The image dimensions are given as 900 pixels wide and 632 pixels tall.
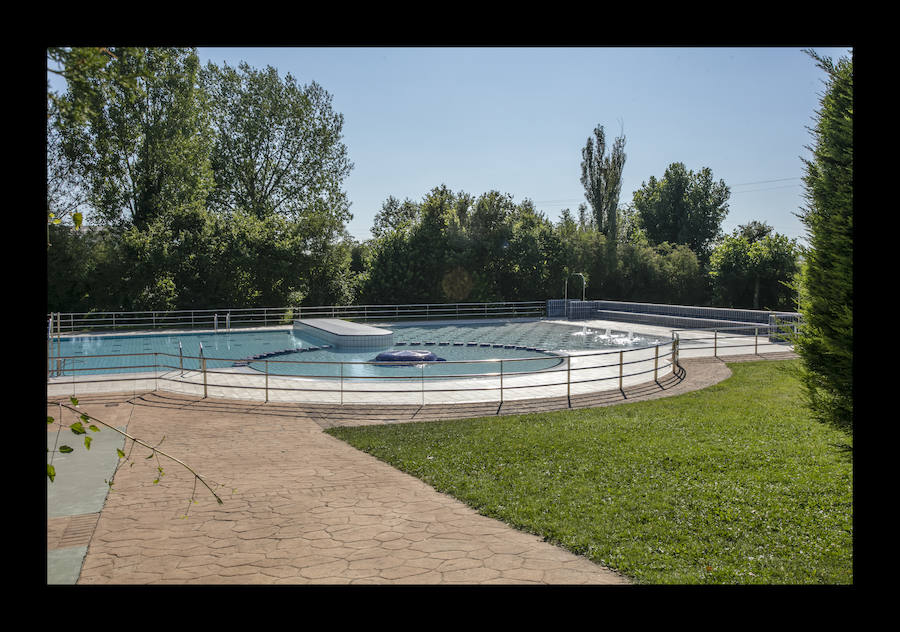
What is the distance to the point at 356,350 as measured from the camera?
20672 millimetres

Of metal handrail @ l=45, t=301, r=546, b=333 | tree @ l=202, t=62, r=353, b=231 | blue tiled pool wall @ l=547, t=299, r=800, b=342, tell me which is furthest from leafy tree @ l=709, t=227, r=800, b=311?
tree @ l=202, t=62, r=353, b=231

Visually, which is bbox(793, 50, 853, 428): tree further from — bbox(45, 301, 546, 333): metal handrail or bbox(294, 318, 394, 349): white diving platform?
bbox(45, 301, 546, 333): metal handrail

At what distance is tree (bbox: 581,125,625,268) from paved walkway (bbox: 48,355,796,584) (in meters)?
32.1

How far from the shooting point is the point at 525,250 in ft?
109

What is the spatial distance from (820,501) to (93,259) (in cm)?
2812

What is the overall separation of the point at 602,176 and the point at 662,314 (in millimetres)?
12996

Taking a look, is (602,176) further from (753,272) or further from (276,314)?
(276,314)

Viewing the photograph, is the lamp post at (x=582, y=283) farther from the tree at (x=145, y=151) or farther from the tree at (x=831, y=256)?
the tree at (x=831, y=256)

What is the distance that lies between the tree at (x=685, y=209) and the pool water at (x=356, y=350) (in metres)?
30.3

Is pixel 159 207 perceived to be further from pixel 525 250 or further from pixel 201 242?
pixel 525 250

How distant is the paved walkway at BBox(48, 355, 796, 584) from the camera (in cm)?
455

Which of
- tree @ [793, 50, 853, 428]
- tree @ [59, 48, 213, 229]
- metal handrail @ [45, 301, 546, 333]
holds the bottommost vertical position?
metal handrail @ [45, 301, 546, 333]

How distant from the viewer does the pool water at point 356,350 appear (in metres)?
17.1
